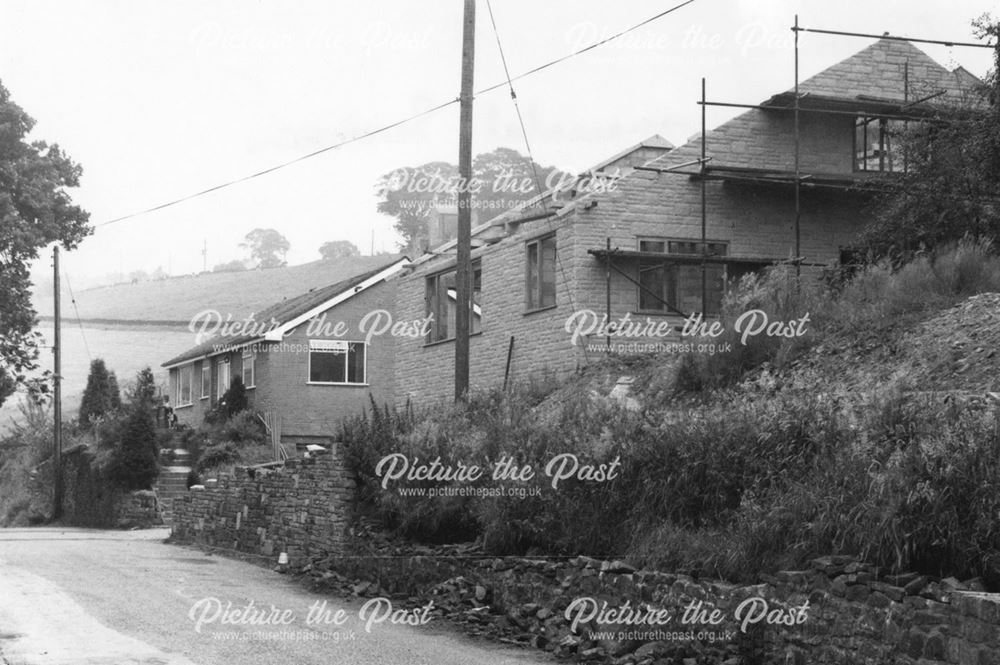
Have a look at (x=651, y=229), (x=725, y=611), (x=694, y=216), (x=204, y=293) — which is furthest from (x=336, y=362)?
(x=204, y=293)

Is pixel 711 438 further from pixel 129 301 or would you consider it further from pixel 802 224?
pixel 129 301

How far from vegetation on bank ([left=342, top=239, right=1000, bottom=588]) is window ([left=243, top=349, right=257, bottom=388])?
899 inches

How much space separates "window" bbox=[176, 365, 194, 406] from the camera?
51.7 m

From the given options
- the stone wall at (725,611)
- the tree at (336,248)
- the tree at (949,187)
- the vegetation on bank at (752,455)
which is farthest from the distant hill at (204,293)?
the stone wall at (725,611)

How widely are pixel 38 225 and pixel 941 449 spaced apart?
115 ft

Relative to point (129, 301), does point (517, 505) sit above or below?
below

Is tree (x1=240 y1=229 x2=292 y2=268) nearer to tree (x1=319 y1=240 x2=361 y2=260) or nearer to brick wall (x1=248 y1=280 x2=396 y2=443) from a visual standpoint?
tree (x1=319 y1=240 x2=361 y2=260)

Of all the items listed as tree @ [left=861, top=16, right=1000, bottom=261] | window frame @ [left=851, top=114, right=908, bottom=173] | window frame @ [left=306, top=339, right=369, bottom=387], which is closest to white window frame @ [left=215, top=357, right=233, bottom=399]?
window frame @ [left=306, top=339, right=369, bottom=387]

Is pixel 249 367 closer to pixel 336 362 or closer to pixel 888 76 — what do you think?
pixel 336 362

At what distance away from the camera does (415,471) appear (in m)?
19.0

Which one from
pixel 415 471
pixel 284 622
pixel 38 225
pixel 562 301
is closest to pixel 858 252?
pixel 562 301

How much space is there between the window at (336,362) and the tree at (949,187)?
22.2m

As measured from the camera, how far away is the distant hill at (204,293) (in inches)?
4015

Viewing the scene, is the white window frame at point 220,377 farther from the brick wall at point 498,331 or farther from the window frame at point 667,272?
the window frame at point 667,272
